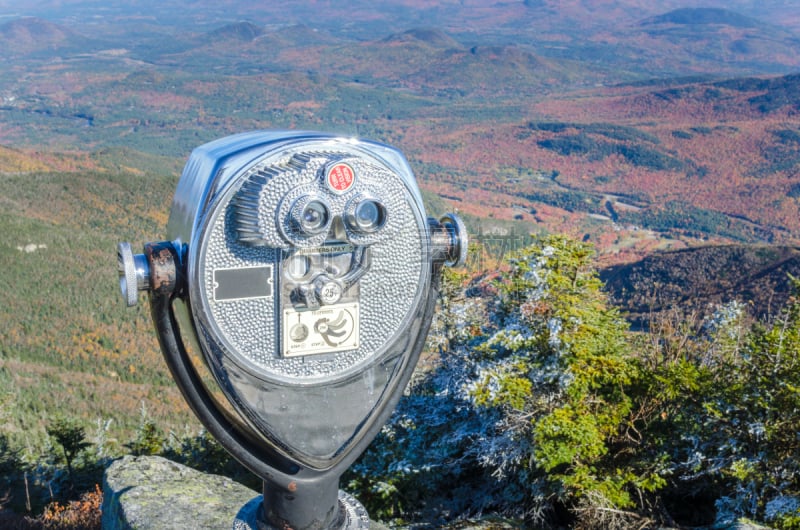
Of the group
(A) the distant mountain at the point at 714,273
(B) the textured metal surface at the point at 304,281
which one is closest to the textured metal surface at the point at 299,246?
(B) the textured metal surface at the point at 304,281

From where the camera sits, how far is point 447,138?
115 m

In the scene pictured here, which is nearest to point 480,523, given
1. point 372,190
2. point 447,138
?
point 372,190

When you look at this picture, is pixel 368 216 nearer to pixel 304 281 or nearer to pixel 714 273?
pixel 304 281

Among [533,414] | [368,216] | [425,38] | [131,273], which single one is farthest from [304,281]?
[425,38]

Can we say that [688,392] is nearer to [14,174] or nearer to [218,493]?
[218,493]

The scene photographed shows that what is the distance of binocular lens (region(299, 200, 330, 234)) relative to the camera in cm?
231

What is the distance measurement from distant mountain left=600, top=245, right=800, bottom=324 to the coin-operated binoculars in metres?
Result: 27.1

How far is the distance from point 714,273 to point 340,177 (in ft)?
128

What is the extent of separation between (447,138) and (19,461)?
108194 mm

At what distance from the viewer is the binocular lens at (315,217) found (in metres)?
2.31

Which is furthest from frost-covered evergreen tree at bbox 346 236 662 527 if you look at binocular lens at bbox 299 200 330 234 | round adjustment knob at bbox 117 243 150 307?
round adjustment knob at bbox 117 243 150 307

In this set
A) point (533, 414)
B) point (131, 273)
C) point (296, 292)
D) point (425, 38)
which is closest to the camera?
point (131, 273)

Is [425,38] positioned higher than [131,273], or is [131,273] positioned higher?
[425,38]

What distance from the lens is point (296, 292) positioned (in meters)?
2.42
